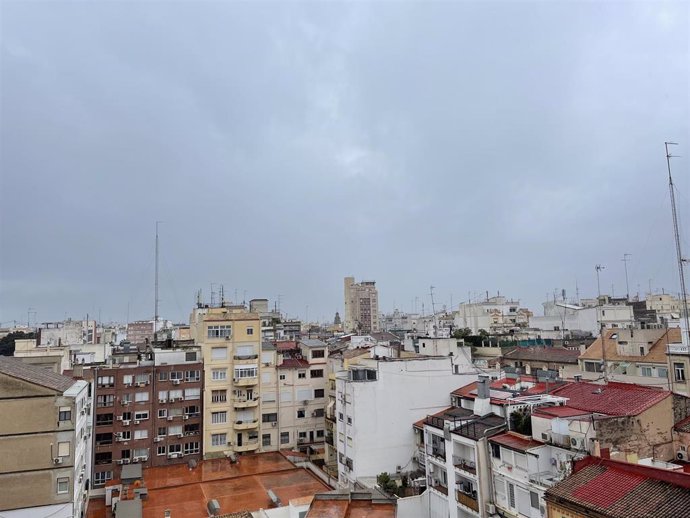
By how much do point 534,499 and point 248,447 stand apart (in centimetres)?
3036

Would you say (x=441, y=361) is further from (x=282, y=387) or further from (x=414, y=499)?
(x=282, y=387)

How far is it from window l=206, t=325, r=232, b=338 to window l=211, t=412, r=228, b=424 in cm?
722

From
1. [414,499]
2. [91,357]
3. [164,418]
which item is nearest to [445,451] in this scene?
[414,499]

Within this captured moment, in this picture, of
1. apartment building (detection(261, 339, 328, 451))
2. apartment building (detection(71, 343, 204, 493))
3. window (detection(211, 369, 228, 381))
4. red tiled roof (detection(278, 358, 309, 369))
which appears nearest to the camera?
apartment building (detection(71, 343, 204, 493))

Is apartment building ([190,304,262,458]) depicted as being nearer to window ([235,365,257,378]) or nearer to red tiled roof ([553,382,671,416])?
window ([235,365,257,378])

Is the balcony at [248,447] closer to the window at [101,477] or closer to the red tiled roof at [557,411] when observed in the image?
the window at [101,477]

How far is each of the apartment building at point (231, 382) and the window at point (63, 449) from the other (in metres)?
18.8

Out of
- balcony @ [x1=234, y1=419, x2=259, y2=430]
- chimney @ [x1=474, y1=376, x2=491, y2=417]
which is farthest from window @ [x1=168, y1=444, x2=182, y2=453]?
chimney @ [x1=474, y1=376, x2=491, y2=417]

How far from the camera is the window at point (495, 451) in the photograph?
25250mm

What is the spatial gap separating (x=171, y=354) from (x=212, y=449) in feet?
31.4

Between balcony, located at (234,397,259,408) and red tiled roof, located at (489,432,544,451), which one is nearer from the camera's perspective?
red tiled roof, located at (489,432,544,451)

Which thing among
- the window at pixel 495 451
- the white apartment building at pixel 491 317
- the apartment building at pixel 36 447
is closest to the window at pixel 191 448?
the apartment building at pixel 36 447

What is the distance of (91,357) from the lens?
55312 millimetres

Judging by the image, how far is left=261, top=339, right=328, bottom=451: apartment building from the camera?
48.1m
